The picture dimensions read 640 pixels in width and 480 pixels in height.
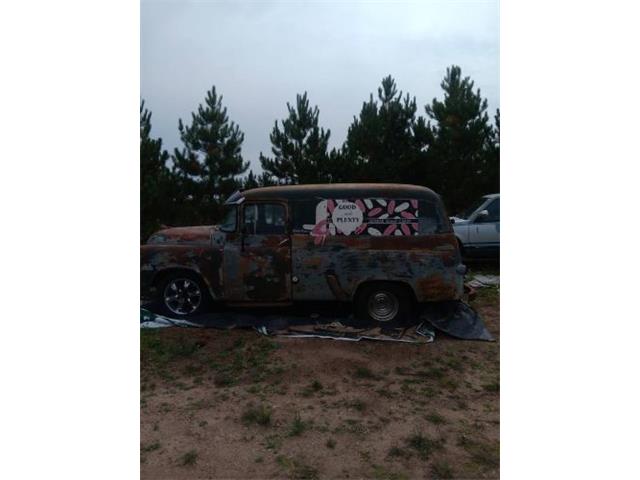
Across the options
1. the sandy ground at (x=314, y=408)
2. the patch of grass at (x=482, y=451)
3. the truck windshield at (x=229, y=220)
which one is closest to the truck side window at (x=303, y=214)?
the truck windshield at (x=229, y=220)

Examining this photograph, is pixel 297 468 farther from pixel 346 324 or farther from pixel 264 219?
pixel 264 219

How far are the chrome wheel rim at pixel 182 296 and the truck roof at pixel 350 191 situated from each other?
1438 millimetres

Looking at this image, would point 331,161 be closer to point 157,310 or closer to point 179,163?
point 179,163

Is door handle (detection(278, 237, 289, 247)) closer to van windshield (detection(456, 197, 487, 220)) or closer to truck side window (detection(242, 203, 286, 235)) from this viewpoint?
truck side window (detection(242, 203, 286, 235))

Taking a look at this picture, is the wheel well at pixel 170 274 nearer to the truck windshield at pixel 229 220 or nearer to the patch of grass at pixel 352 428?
the truck windshield at pixel 229 220

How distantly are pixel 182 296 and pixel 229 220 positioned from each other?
42.9 inches

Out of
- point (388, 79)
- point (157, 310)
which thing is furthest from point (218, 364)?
point (388, 79)

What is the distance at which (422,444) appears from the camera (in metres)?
2.83

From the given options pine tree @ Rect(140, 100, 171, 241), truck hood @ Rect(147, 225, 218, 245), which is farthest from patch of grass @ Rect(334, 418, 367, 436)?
pine tree @ Rect(140, 100, 171, 241)

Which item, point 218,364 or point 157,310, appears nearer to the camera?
point 218,364

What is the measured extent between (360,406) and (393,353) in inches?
39.3

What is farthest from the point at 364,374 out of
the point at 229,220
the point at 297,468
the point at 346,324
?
the point at 229,220

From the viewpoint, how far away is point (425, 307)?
4.73m

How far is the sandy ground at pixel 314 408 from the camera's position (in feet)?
8.87
